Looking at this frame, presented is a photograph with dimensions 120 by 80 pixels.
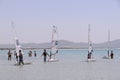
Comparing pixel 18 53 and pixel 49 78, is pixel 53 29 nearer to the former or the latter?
pixel 18 53

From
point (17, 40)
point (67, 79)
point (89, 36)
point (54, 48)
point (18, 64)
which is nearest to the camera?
point (67, 79)

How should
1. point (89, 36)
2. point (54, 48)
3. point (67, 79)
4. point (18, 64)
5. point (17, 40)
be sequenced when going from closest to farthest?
point (67, 79)
point (18, 64)
point (17, 40)
point (54, 48)
point (89, 36)

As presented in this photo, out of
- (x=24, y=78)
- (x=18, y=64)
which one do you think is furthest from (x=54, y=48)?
(x=24, y=78)

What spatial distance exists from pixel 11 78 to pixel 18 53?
49.0 ft

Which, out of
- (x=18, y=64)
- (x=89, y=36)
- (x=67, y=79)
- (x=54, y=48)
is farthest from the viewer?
(x=89, y=36)

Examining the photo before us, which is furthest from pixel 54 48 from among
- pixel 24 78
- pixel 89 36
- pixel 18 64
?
pixel 24 78

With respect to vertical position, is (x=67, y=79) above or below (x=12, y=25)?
below

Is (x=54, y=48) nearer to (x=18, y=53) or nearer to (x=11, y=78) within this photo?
(x=18, y=53)

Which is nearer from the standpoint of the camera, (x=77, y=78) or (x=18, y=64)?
(x=77, y=78)

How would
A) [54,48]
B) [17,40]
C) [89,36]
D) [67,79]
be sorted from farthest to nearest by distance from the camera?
[89,36]
[54,48]
[17,40]
[67,79]

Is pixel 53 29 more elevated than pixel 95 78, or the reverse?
pixel 53 29

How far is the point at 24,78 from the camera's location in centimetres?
2173

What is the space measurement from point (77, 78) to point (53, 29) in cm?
2217

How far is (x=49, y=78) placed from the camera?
71.0 ft
